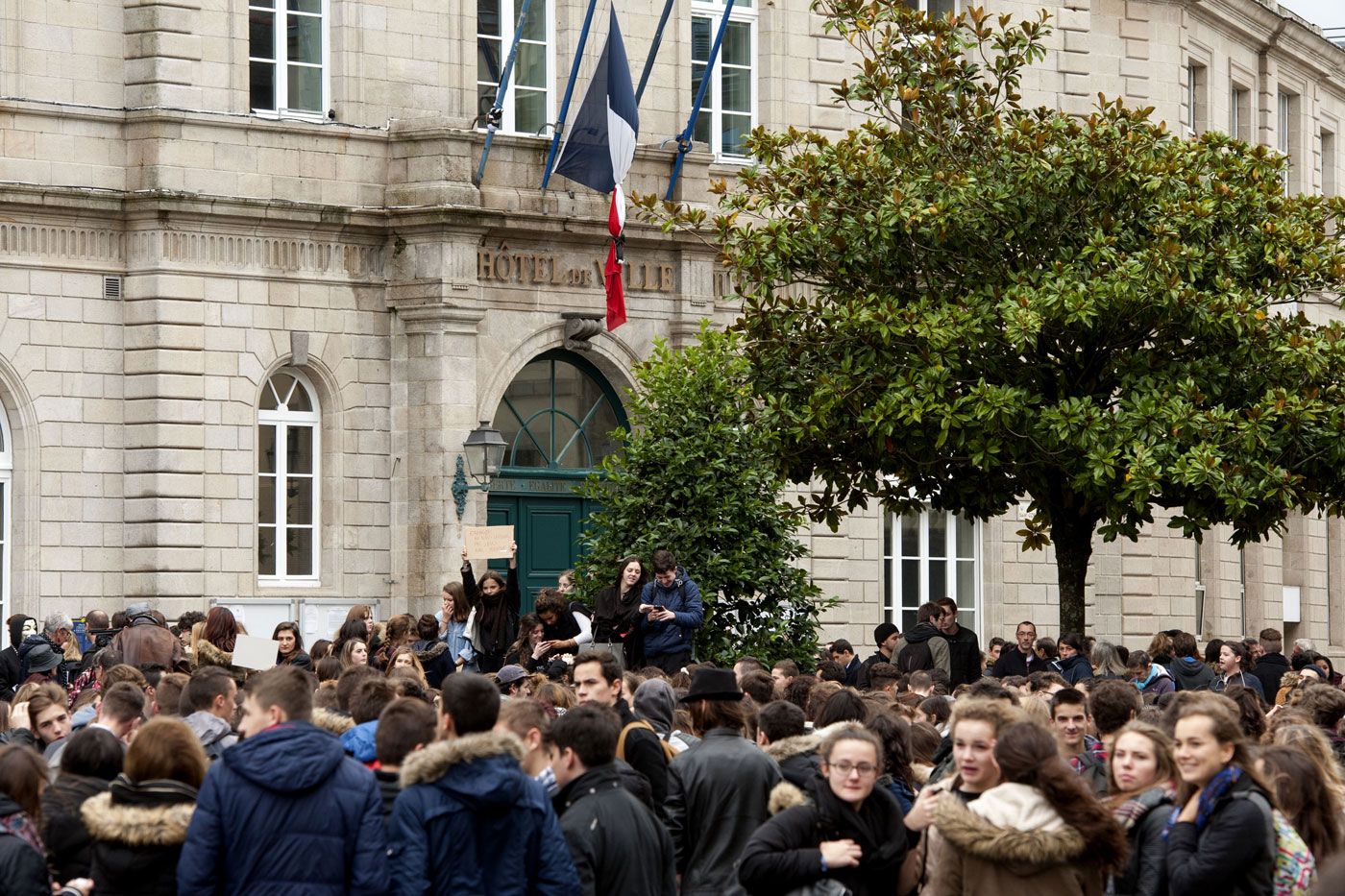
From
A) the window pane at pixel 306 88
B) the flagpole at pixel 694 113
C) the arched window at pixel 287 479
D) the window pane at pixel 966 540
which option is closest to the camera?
the arched window at pixel 287 479

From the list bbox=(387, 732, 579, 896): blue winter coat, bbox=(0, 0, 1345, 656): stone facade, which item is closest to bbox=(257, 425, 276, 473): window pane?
bbox=(0, 0, 1345, 656): stone facade

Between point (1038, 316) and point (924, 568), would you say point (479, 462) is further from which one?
point (924, 568)

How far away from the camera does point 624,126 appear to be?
2331 centimetres

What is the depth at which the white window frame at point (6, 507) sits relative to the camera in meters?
22.3

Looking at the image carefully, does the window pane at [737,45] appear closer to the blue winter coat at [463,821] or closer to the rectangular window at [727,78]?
the rectangular window at [727,78]

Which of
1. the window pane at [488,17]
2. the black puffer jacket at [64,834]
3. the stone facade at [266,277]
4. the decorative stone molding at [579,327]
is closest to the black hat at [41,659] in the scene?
the stone facade at [266,277]

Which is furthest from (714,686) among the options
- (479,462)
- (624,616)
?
(479,462)

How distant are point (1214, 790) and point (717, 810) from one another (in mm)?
2236

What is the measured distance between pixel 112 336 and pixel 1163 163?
1113 cm

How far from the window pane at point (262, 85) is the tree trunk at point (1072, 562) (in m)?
10.0

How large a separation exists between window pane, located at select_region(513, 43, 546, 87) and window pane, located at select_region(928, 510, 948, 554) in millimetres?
8471

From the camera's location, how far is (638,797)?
889 centimetres

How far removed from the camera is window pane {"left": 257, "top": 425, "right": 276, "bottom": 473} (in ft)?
77.7

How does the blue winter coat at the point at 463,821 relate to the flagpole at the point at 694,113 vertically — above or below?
below
